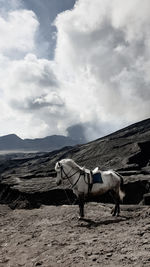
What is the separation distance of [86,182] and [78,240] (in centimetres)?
321

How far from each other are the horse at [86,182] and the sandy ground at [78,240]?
0.84 m

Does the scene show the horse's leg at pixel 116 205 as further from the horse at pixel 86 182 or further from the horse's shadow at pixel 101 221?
the horse's shadow at pixel 101 221

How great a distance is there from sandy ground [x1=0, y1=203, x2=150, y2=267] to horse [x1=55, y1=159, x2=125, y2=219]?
32.9 inches

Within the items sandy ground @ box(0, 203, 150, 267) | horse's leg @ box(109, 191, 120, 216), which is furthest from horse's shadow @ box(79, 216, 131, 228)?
horse's leg @ box(109, 191, 120, 216)

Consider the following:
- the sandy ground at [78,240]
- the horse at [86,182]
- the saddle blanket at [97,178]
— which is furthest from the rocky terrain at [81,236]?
the saddle blanket at [97,178]

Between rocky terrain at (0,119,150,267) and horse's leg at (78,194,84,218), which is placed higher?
horse's leg at (78,194,84,218)

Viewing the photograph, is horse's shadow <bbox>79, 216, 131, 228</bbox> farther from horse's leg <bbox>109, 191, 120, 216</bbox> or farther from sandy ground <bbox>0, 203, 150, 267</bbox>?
horse's leg <bbox>109, 191, 120, 216</bbox>

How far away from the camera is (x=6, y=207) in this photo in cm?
1499

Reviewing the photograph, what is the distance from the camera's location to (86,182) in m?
9.77

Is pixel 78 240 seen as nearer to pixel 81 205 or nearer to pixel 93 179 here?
pixel 81 205

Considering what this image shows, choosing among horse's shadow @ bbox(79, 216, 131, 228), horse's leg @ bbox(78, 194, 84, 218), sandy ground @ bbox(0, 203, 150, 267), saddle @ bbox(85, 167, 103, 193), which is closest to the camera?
sandy ground @ bbox(0, 203, 150, 267)

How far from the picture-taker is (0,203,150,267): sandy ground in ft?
17.6

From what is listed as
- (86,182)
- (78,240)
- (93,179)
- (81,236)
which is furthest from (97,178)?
(78,240)

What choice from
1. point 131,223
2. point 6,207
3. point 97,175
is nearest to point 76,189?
point 97,175
